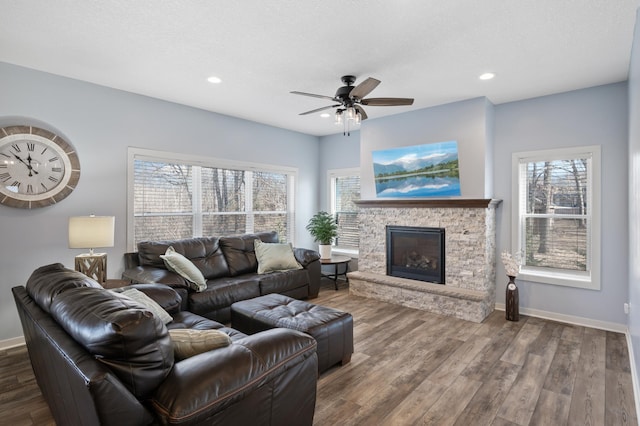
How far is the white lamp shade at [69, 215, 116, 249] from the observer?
3.12 meters

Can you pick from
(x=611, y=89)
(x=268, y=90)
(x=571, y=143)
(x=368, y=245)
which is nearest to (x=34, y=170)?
(x=268, y=90)

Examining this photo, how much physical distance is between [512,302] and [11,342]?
17.7ft

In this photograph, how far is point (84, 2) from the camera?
2.23 m

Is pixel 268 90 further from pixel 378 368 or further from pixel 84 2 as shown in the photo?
pixel 378 368

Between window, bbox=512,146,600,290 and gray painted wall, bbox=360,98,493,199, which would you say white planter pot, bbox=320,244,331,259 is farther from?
window, bbox=512,146,600,290

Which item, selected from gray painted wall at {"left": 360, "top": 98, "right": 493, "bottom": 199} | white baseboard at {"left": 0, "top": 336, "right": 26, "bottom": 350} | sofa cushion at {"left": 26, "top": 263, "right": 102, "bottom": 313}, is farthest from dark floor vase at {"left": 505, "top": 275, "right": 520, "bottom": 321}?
white baseboard at {"left": 0, "top": 336, "right": 26, "bottom": 350}

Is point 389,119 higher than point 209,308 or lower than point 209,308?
higher

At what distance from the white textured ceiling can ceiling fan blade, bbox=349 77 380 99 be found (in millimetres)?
298

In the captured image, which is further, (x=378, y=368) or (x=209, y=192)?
(x=209, y=192)

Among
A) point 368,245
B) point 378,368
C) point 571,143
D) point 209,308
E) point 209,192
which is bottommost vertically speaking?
point 378,368

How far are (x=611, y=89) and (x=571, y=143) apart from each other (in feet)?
2.14

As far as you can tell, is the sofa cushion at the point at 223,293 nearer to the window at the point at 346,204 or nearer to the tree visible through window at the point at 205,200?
the tree visible through window at the point at 205,200

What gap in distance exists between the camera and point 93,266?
3.25 meters

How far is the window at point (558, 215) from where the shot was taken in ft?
12.5
